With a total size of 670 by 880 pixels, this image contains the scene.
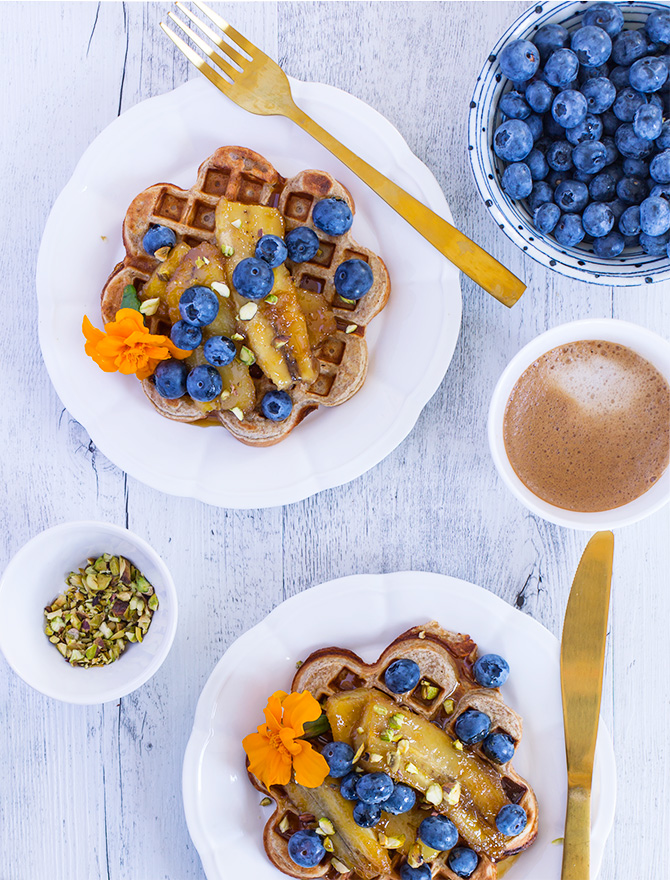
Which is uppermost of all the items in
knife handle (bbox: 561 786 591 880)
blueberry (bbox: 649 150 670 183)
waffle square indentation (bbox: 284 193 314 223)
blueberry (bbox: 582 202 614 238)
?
blueberry (bbox: 649 150 670 183)

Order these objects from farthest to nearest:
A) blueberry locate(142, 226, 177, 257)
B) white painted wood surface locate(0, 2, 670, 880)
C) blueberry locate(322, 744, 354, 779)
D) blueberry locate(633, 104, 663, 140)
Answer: white painted wood surface locate(0, 2, 670, 880) < blueberry locate(142, 226, 177, 257) < blueberry locate(322, 744, 354, 779) < blueberry locate(633, 104, 663, 140)

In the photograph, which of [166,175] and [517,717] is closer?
[517,717]

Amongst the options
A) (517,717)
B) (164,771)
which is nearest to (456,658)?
(517,717)

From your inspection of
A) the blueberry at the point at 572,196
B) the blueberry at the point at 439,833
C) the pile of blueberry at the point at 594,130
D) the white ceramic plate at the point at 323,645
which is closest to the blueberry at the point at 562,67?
the pile of blueberry at the point at 594,130

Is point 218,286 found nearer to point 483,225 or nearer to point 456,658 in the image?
point 483,225

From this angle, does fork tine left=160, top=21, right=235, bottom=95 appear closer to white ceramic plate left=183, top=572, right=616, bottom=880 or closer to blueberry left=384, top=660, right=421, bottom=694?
white ceramic plate left=183, top=572, right=616, bottom=880

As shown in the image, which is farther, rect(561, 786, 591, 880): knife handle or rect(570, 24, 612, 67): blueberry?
rect(561, 786, 591, 880): knife handle

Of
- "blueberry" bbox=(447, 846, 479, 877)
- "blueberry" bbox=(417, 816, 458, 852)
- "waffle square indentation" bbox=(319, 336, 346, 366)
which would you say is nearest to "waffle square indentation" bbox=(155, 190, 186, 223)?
"waffle square indentation" bbox=(319, 336, 346, 366)
